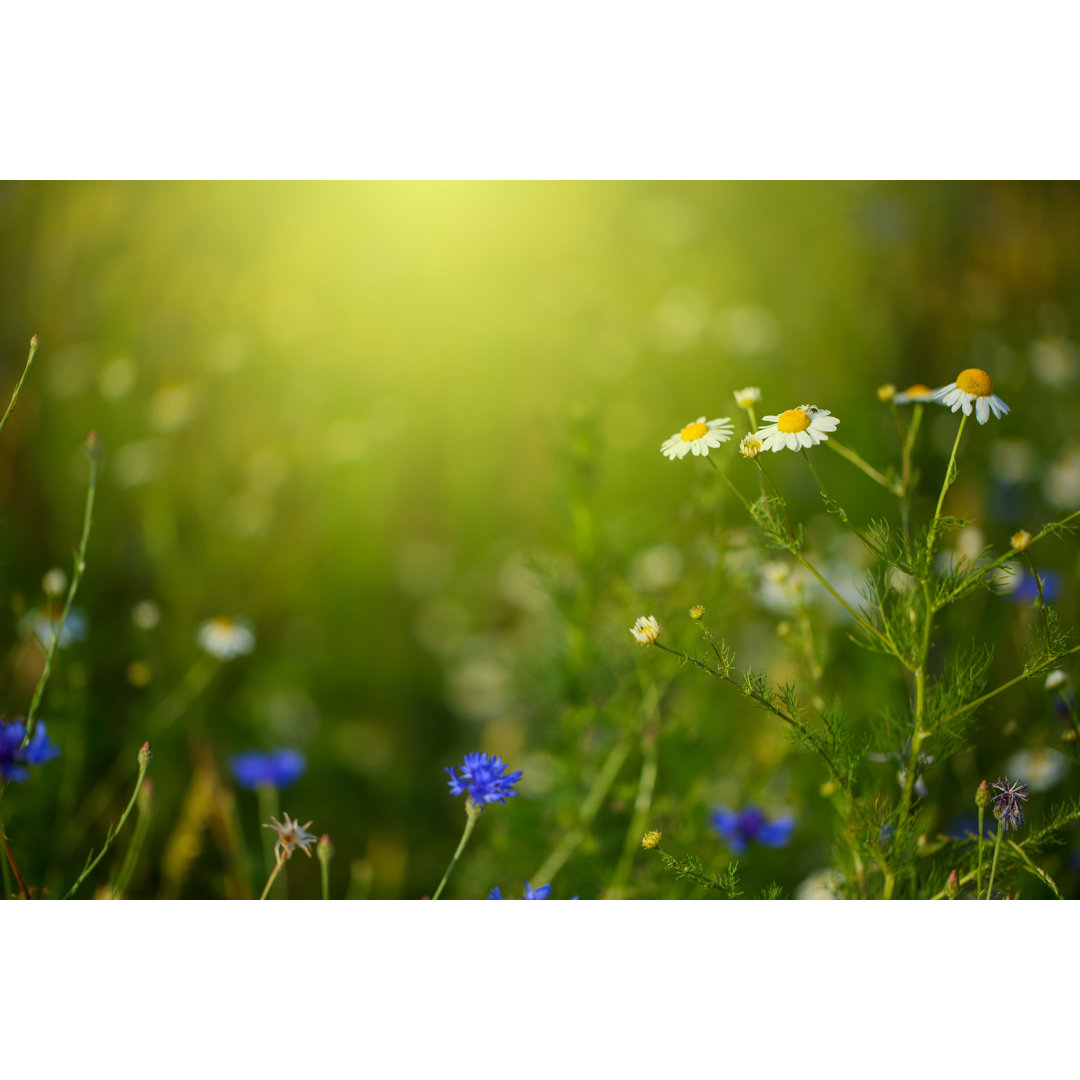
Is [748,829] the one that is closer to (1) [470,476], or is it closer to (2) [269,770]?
(2) [269,770]

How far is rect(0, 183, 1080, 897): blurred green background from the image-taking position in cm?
110

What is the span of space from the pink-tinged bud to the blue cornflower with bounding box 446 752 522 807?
0.39m

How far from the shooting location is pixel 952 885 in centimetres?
75

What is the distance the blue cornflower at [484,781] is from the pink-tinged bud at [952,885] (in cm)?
39

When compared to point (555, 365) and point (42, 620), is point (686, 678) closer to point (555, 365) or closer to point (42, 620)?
point (42, 620)

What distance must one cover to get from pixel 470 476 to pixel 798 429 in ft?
4.33

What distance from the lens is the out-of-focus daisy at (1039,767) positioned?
1.04 meters

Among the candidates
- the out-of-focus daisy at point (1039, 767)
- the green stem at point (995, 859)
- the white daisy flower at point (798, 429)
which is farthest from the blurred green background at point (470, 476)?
the white daisy flower at point (798, 429)

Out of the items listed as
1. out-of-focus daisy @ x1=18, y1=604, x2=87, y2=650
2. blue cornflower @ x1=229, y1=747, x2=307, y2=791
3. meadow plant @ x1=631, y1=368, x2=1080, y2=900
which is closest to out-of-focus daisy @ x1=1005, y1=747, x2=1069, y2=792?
meadow plant @ x1=631, y1=368, x2=1080, y2=900

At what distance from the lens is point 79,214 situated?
4.66 ft

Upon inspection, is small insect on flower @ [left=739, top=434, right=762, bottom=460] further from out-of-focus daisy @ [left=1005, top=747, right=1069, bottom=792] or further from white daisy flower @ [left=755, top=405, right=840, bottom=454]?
out-of-focus daisy @ [left=1005, top=747, right=1069, bottom=792]

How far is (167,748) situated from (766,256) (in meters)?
1.64

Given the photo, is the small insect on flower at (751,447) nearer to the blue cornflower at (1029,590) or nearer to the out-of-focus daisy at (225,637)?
the blue cornflower at (1029,590)
